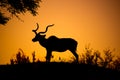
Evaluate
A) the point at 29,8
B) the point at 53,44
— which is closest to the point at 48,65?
the point at 53,44

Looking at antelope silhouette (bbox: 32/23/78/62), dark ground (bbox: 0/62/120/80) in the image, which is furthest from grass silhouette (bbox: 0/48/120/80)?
antelope silhouette (bbox: 32/23/78/62)

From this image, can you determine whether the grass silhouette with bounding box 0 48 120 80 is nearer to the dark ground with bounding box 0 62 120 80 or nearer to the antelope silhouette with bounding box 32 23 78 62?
the dark ground with bounding box 0 62 120 80

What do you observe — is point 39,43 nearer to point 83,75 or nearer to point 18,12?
point 18,12

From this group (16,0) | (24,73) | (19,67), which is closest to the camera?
(24,73)

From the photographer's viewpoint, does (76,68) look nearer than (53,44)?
Yes

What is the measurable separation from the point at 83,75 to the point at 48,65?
2168mm

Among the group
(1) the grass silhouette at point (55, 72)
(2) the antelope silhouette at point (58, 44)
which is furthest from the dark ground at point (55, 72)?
(2) the antelope silhouette at point (58, 44)

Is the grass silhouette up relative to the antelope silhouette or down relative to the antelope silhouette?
down

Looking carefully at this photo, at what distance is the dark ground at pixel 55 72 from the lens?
14.1 m

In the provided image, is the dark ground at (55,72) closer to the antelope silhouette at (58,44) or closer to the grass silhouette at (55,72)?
the grass silhouette at (55,72)

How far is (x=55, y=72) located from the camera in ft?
48.2

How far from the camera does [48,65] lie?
15703 millimetres

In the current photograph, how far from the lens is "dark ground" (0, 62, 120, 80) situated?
14.1 m

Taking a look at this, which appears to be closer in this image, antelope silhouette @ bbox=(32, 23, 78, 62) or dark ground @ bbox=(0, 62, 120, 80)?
dark ground @ bbox=(0, 62, 120, 80)
